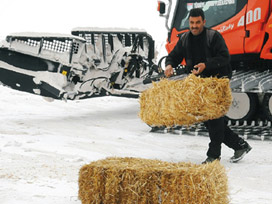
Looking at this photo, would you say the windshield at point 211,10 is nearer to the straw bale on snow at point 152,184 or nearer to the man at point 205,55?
the man at point 205,55

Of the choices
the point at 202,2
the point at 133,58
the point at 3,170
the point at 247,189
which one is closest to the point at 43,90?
the point at 133,58

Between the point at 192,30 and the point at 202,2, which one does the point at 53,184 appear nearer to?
the point at 192,30

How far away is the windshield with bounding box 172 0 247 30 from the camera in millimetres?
7688

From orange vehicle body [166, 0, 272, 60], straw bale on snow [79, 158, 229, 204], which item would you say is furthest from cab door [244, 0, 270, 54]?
straw bale on snow [79, 158, 229, 204]

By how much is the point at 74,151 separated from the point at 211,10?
3.76 m

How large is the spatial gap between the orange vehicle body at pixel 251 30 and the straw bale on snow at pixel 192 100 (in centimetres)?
290

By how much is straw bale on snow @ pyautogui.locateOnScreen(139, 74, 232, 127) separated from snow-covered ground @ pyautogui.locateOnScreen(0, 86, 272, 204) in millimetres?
613

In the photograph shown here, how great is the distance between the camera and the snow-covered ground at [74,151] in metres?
3.96

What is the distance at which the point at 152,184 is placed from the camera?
312cm

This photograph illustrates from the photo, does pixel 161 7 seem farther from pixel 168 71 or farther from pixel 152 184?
pixel 152 184

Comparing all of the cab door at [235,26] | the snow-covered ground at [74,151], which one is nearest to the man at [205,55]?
the snow-covered ground at [74,151]

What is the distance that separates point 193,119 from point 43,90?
4233mm

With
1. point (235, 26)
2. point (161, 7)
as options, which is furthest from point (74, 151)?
point (161, 7)

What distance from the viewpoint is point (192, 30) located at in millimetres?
A: 4793
